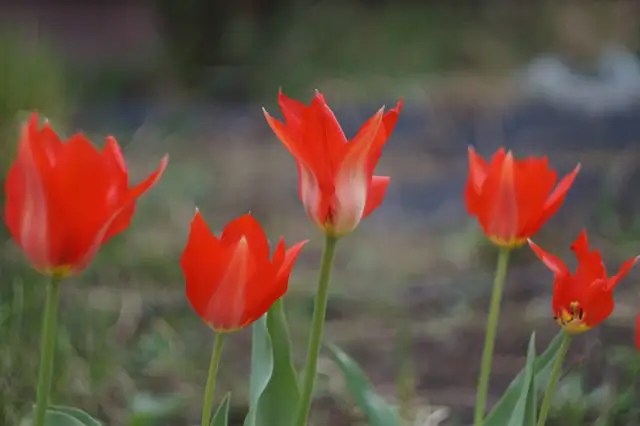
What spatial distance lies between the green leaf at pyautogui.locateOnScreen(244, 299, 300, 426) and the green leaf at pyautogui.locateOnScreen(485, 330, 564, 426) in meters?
0.16

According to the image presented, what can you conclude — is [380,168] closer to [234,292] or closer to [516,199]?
A: [516,199]

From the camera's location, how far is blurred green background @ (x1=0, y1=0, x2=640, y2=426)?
108 cm

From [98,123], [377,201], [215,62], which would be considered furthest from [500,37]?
[377,201]

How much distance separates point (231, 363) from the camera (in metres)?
1.25

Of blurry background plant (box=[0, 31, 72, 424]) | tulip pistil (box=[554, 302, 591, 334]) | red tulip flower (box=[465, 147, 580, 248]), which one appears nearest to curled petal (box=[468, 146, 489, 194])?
red tulip flower (box=[465, 147, 580, 248])

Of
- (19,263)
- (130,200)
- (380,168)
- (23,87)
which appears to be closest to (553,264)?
(130,200)

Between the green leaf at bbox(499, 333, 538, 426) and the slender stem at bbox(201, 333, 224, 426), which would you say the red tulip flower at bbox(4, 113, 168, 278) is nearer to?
the slender stem at bbox(201, 333, 224, 426)

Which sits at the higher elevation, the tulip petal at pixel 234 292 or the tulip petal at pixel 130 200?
the tulip petal at pixel 130 200

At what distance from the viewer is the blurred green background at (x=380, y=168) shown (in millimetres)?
1078

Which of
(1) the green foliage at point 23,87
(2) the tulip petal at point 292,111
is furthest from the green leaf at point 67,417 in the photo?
(1) the green foliage at point 23,87

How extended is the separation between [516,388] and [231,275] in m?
0.28

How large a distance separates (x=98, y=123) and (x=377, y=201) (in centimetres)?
250

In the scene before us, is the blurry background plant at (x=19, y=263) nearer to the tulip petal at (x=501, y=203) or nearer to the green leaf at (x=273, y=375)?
the green leaf at (x=273, y=375)

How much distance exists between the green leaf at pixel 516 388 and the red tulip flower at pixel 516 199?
9cm
